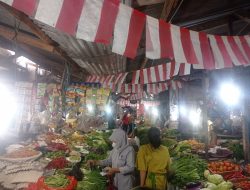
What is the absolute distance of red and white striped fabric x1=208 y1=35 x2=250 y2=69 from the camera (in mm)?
4773

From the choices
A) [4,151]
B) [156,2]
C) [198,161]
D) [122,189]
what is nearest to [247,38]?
[156,2]

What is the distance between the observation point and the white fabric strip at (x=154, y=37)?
3.59 m

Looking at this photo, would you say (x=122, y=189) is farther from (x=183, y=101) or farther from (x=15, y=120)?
(x=183, y=101)

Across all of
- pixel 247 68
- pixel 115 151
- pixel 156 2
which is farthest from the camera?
pixel 247 68

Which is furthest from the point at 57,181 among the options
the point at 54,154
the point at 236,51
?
the point at 236,51

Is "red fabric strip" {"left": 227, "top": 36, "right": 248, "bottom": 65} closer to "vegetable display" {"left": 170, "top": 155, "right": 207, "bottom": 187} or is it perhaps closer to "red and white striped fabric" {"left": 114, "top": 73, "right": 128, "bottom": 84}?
"vegetable display" {"left": 170, "top": 155, "right": 207, "bottom": 187}

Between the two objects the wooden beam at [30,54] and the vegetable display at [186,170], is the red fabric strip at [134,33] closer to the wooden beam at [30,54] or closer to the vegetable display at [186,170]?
the vegetable display at [186,170]

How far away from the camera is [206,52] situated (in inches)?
177

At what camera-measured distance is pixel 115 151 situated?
19.0 ft

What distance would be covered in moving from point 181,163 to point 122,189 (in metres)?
1.58

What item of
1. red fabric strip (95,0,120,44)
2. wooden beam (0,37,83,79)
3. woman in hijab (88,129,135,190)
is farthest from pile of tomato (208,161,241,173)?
wooden beam (0,37,83,79)

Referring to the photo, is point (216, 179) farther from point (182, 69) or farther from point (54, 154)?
point (182, 69)

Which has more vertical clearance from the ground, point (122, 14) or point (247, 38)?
point (247, 38)

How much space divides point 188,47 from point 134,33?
124 cm
